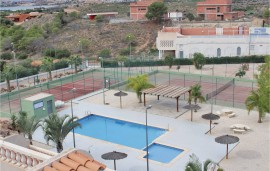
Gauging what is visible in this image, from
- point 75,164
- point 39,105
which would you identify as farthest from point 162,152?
point 75,164

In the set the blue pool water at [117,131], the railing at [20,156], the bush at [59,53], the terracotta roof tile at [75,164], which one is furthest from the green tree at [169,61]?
the terracotta roof tile at [75,164]

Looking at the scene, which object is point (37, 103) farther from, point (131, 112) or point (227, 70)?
point (227, 70)

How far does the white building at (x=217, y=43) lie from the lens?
51838mm

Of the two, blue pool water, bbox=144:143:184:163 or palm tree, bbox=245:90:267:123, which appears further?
palm tree, bbox=245:90:267:123

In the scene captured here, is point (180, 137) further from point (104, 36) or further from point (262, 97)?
point (104, 36)

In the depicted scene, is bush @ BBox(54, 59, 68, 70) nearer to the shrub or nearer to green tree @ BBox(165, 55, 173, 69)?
green tree @ BBox(165, 55, 173, 69)

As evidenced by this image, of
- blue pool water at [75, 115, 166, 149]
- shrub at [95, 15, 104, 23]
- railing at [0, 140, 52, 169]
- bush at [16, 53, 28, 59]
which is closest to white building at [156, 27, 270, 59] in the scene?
blue pool water at [75, 115, 166, 149]

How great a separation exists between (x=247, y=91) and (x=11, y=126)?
2221 centimetres

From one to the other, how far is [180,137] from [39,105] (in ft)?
40.3

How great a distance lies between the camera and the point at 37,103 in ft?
96.5

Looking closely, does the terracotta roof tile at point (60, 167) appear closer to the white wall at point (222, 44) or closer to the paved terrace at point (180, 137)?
the paved terrace at point (180, 137)

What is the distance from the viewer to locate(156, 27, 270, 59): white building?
5184 cm

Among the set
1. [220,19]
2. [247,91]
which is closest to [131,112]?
[247,91]

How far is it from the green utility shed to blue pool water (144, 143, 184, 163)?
10.8 meters
